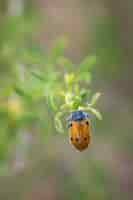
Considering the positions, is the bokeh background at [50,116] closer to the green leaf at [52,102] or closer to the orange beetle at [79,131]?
the green leaf at [52,102]

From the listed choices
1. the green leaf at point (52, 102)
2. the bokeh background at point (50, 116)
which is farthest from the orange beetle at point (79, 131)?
the bokeh background at point (50, 116)

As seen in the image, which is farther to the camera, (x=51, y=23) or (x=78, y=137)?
(x=51, y=23)

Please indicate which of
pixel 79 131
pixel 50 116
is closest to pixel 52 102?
pixel 79 131

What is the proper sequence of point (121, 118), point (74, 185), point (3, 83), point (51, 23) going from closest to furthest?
point (3, 83)
point (74, 185)
point (121, 118)
point (51, 23)

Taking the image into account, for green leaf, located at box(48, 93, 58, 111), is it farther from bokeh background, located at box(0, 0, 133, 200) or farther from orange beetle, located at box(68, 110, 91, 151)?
bokeh background, located at box(0, 0, 133, 200)

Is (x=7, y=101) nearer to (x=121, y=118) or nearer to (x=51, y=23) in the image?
(x=121, y=118)

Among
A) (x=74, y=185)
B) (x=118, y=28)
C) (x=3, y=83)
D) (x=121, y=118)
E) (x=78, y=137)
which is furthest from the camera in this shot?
(x=118, y=28)

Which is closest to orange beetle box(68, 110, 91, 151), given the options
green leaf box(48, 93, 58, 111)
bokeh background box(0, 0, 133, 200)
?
green leaf box(48, 93, 58, 111)

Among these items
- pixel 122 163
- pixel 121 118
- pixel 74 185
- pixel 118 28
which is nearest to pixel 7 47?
pixel 74 185
